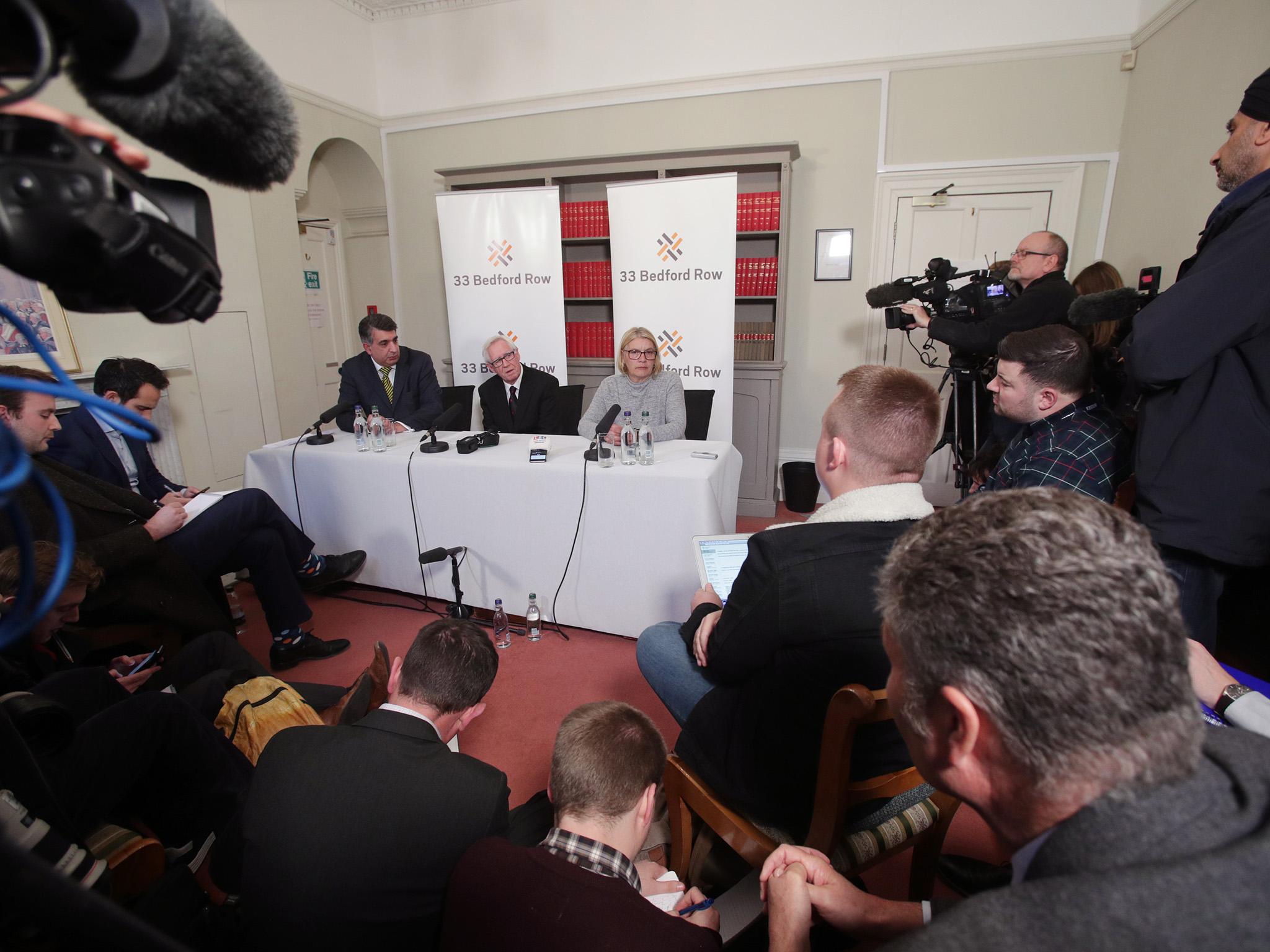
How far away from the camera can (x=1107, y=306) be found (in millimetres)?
1970

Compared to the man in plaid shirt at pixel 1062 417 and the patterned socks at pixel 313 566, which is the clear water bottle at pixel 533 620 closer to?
the patterned socks at pixel 313 566

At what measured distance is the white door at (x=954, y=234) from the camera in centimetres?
376

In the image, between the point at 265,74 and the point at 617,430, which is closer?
the point at 265,74

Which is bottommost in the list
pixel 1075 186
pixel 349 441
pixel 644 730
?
pixel 644 730

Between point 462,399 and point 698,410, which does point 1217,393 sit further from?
point 462,399

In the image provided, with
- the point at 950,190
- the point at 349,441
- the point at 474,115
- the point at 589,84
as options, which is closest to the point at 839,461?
the point at 349,441

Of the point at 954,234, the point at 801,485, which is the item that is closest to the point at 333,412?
the point at 801,485

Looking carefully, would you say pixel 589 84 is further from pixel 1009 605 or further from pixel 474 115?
pixel 1009 605

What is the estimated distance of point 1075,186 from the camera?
3.64 meters

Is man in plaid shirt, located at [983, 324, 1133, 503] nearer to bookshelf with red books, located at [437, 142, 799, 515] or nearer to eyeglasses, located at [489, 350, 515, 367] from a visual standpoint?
bookshelf with red books, located at [437, 142, 799, 515]

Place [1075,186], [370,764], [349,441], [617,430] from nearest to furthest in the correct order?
1. [370,764]
2. [617,430]
3. [349,441]
4. [1075,186]

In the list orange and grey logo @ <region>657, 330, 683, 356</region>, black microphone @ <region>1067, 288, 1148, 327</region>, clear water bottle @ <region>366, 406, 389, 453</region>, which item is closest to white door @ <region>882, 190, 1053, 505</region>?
orange and grey logo @ <region>657, 330, 683, 356</region>

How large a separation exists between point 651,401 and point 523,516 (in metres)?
1.01

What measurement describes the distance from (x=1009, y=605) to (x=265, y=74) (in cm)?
71
